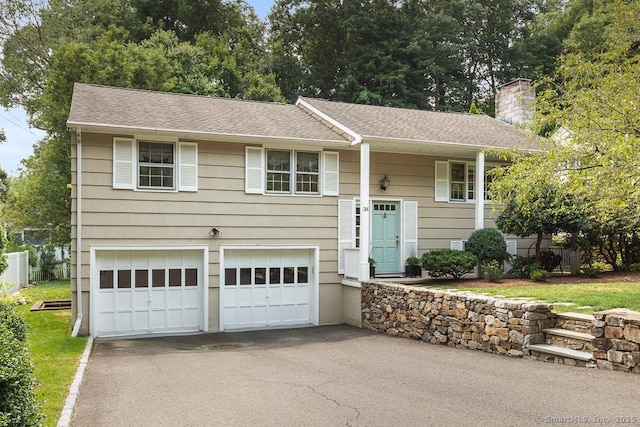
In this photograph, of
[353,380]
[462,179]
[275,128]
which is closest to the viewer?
[353,380]

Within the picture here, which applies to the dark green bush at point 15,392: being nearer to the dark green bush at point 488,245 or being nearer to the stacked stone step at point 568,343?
the stacked stone step at point 568,343

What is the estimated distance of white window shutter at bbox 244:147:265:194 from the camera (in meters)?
13.1

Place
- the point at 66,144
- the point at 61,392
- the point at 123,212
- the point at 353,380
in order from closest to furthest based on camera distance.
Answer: the point at 61,392 < the point at 353,380 < the point at 123,212 < the point at 66,144

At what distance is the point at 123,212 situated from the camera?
11977mm

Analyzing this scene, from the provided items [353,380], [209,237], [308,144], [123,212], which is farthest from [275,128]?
[353,380]

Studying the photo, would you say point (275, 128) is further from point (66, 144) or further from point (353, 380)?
point (66, 144)

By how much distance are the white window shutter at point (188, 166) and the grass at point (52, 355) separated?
163 inches

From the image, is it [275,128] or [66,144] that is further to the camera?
[66,144]

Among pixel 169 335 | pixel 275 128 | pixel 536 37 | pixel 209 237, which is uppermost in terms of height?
pixel 536 37

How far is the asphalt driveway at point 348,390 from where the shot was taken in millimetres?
5480

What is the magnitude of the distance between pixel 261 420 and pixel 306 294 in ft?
27.7

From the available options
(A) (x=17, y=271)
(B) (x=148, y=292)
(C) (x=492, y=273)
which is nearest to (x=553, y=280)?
(C) (x=492, y=273)

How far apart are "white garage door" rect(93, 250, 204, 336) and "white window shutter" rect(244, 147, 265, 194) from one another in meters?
2.12

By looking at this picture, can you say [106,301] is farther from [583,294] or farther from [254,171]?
[583,294]
